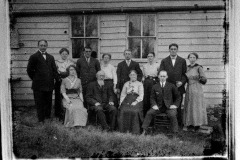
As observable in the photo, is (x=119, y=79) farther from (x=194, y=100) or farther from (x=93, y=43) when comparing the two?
(x=194, y=100)

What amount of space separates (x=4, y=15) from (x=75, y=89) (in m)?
1.17

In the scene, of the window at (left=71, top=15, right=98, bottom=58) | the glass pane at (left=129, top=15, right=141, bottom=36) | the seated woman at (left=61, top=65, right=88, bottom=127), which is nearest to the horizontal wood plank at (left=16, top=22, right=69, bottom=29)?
the window at (left=71, top=15, right=98, bottom=58)

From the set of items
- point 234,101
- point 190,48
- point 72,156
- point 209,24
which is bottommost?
point 72,156

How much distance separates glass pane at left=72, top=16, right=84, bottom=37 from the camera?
327 centimetres

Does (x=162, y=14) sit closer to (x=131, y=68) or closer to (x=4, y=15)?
(x=131, y=68)

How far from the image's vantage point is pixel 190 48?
3.27 meters

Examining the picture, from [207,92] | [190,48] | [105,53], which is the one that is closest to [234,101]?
[207,92]

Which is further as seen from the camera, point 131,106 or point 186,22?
point 131,106

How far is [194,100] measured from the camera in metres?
3.38

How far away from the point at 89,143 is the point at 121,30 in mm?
1387

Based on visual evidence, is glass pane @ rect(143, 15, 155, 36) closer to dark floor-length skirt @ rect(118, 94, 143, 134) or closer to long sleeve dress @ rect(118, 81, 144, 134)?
long sleeve dress @ rect(118, 81, 144, 134)

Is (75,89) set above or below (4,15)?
below

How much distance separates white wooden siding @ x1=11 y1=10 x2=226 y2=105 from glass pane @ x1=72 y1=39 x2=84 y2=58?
73 millimetres

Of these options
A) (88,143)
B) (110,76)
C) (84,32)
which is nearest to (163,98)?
(110,76)
